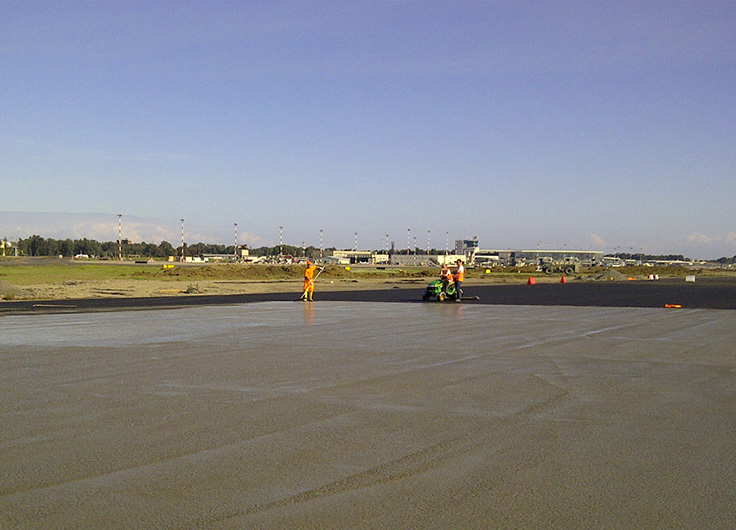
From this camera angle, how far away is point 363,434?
6.84 m

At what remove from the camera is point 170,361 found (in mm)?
11664

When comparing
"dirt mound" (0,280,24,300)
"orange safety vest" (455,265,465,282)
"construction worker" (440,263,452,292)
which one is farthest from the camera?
"dirt mound" (0,280,24,300)

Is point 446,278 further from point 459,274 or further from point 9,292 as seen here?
point 9,292

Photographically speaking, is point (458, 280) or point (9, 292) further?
point (9, 292)

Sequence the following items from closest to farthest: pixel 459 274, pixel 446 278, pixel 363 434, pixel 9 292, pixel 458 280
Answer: pixel 363 434 < pixel 458 280 < pixel 459 274 < pixel 446 278 < pixel 9 292

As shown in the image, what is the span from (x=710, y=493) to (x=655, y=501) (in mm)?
492

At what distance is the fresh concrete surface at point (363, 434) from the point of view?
4.80 meters

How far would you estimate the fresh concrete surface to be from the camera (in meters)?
4.80

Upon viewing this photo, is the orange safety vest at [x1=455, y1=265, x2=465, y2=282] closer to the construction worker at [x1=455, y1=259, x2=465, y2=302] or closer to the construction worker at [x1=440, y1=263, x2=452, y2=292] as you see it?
the construction worker at [x1=455, y1=259, x2=465, y2=302]

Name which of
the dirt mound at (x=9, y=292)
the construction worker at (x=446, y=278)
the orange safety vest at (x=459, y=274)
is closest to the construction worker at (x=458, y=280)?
the orange safety vest at (x=459, y=274)

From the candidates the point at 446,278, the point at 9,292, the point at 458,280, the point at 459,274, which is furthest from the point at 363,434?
the point at 9,292

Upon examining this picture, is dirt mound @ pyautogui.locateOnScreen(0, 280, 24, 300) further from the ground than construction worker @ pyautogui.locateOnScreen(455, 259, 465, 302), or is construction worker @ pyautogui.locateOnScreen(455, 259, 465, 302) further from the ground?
construction worker @ pyautogui.locateOnScreen(455, 259, 465, 302)

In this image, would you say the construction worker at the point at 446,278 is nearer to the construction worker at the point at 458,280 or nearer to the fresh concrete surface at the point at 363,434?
the construction worker at the point at 458,280

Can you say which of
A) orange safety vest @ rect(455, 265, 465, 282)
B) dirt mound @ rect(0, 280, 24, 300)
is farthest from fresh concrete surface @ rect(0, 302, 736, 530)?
dirt mound @ rect(0, 280, 24, 300)
